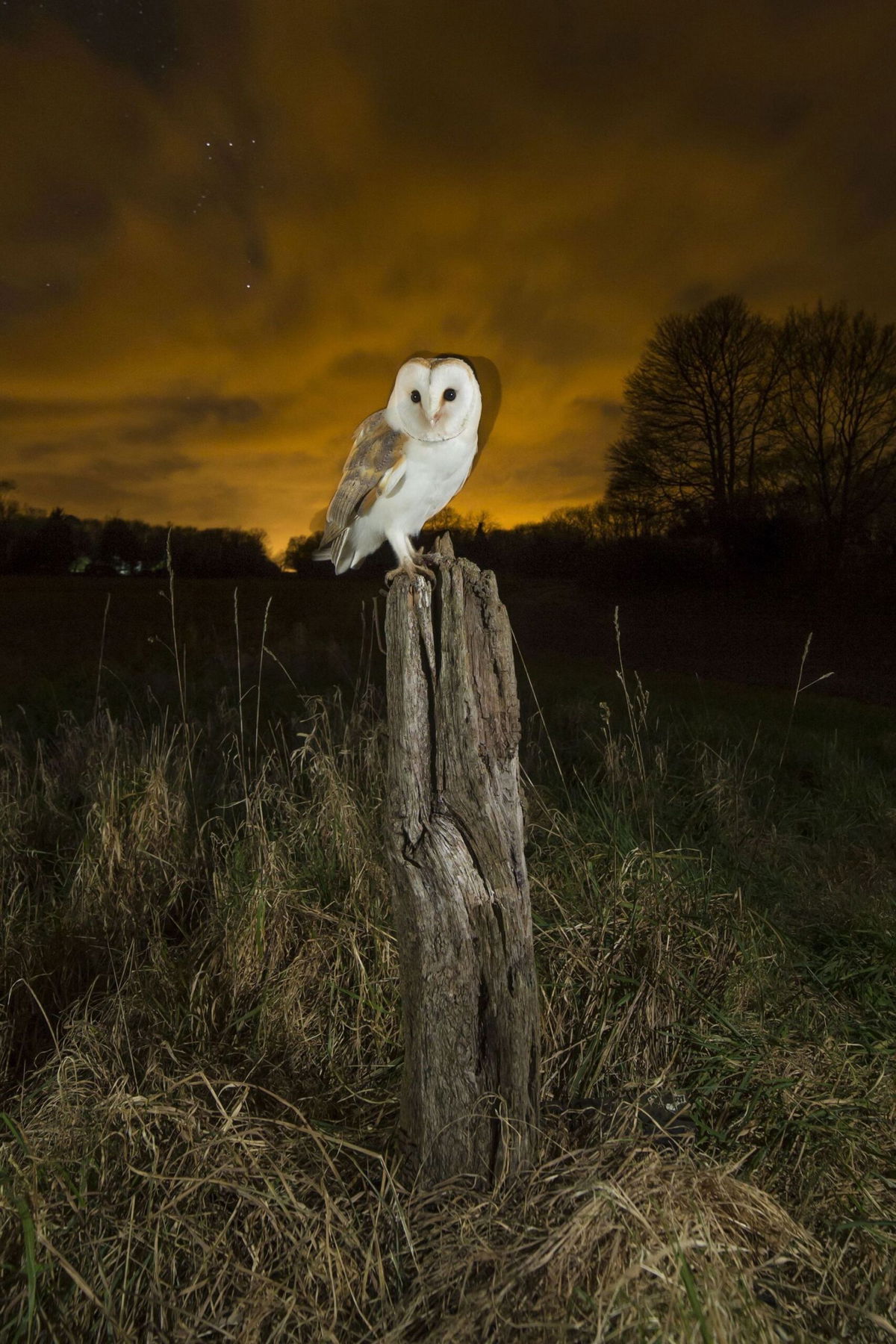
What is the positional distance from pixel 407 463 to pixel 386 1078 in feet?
6.04

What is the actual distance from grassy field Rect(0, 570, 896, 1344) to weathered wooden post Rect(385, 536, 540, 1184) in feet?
0.53

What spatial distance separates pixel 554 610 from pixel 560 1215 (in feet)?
38.8

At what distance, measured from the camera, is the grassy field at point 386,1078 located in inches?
61.4

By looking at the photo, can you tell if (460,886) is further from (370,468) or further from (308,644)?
(308,644)

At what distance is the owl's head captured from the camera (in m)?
1.71

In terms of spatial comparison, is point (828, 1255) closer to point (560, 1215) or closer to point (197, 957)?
point (560, 1215)

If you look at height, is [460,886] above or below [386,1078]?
above

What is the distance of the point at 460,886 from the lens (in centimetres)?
187

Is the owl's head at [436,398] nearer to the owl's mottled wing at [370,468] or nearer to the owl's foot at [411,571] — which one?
the owl's mottled wing at [370,468]

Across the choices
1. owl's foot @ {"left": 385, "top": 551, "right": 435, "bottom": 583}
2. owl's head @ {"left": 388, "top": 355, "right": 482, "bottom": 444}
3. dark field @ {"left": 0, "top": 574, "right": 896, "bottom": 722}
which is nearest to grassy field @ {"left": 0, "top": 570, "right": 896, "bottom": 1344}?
owl's foot @ {"left": 385, "top": 551, "right": 435, "bottom": 583}

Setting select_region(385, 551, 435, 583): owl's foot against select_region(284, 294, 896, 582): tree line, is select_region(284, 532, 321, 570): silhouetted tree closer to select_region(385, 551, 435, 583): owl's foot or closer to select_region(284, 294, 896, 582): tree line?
select_region(385, 551, 435, 583): owl's foot

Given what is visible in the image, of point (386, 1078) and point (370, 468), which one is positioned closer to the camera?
point (370, 468)

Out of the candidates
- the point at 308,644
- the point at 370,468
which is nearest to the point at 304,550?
the point at 370,468

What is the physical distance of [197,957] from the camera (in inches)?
108
